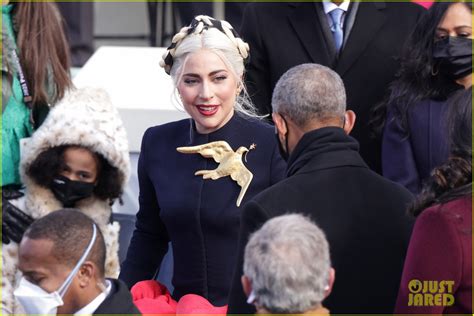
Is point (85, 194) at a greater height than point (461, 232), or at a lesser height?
lesser

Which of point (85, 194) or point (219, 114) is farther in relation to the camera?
point (85, 194)

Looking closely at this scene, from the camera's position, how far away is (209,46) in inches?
147

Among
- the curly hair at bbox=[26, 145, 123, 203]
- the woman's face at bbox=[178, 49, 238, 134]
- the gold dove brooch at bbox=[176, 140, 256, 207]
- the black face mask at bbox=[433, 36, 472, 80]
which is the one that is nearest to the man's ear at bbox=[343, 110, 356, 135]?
the gold dove brooch at bbox=[176, 140, 256, 207]

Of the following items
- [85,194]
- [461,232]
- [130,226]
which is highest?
[461,232]

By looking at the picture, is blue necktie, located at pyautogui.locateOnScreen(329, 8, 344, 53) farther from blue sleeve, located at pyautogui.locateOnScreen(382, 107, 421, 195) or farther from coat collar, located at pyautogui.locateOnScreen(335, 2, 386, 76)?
blue sleeve, located at pyautogui.locateOnScreen(382, 107, 421, 195)

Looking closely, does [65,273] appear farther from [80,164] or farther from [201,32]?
[80,164]

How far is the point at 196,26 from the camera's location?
3764 millimetres

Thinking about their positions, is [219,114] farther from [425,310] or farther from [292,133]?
[425,310]

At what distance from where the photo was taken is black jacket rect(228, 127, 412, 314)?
3029 millimetres

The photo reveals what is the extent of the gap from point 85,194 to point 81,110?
340 mm

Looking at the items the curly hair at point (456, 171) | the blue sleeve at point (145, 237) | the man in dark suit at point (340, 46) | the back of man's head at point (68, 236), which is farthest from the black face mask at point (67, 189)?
the curly hair at point (456, 171)

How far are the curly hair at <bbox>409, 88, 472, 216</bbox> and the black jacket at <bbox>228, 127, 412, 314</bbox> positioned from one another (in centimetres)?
10

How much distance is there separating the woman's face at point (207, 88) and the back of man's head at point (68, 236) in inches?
32.7

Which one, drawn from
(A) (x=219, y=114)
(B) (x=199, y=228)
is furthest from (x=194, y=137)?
(B) (x=199, y=228)
